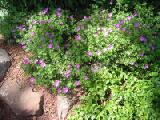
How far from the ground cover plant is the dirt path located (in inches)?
8.0

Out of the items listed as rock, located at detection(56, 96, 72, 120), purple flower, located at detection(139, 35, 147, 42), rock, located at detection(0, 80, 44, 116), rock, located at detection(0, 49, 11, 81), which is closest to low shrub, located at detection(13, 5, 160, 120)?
purple flower, located at detection(139, 35, 147, 42)

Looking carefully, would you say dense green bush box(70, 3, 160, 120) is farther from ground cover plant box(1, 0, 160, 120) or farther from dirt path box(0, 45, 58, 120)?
dirt path box(0, 45, 58, 120)

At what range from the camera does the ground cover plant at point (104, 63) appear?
12.2 feet

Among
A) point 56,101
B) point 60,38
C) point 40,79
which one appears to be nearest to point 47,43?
point 60,38

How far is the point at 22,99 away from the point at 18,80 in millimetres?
419

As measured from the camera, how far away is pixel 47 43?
4535 mm

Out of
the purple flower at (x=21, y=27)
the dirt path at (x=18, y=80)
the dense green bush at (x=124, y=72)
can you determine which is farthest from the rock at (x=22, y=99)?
the purple flower at (x=21, y=27)

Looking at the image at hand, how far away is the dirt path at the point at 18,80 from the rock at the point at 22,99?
7cm

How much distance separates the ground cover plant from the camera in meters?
3.71

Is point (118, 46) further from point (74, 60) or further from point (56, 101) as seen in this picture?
point (56, 101)

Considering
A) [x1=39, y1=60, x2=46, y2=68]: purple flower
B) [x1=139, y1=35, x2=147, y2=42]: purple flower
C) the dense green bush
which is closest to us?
the dense green bush

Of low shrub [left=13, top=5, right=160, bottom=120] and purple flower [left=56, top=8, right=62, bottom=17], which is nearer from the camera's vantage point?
low shrub [left=13, top=5, right=160, bottom=120]

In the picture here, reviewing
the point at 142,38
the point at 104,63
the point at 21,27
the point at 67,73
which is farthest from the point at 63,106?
the point at 21,27

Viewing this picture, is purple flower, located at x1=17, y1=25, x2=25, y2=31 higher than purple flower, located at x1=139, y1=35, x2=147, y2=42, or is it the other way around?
purple flower, located at x1=17, y1=25, x2=25, y2=31
